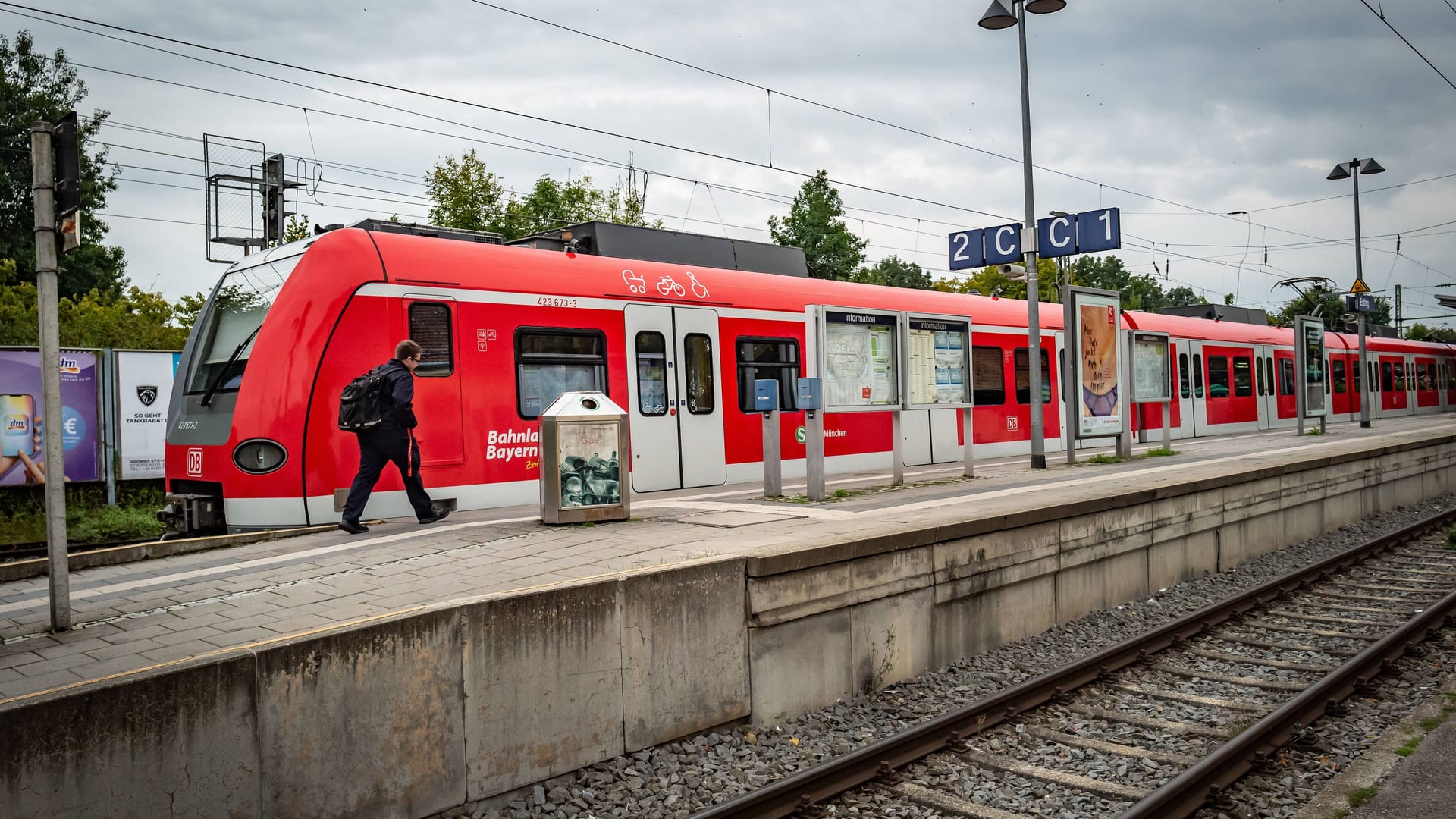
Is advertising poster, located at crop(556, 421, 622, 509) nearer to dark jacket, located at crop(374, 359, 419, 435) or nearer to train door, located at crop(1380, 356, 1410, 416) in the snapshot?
dark jacket, located at crop(374, 359, 419, 435)

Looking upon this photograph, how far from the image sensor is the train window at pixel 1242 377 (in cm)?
2539

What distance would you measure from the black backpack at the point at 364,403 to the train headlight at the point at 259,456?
0.72 m

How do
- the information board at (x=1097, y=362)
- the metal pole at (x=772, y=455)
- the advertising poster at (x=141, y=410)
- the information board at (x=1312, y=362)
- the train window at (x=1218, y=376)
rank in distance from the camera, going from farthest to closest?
the train window at (x=1218, y=376) < the information board at (x=1312, y=362) < the advertising poster at (x=141, y=410) < the information board at (x=1097, y=362) < the metal pole at (x=772, y=455)

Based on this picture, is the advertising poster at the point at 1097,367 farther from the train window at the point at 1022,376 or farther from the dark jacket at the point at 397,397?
the dark jacket at the point at 397,397

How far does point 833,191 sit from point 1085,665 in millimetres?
42439

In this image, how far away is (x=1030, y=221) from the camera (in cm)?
1477

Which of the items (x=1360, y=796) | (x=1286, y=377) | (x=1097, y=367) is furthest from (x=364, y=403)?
(x=1286, y=377)

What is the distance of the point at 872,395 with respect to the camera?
11.5 m

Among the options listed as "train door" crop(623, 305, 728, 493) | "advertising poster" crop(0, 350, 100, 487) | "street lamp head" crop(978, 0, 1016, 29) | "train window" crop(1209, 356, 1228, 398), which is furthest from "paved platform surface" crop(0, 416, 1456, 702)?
"train window" crop(1209, 356, 1228, 398)

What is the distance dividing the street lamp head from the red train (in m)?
4.05

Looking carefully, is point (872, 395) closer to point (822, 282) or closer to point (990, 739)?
point (822, 282)

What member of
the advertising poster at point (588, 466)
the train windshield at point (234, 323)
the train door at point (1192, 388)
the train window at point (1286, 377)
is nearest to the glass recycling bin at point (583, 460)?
the advertising poster at point (588, 466)

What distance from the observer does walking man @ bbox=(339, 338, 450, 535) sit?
8.52 meters

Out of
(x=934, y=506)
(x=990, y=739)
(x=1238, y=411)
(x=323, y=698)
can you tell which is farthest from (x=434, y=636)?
(x=1238, y=411)
